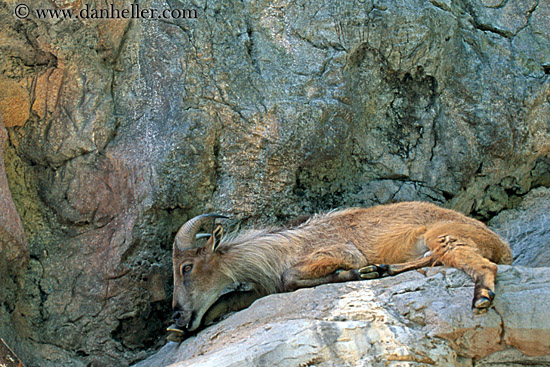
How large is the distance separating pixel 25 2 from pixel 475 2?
491cm

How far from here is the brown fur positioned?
608cm

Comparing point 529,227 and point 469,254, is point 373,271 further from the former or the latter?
point 529,227

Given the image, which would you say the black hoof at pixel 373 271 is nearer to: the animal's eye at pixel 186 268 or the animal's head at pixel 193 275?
the animal's head at pixel 193 275

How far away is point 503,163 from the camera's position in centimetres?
766

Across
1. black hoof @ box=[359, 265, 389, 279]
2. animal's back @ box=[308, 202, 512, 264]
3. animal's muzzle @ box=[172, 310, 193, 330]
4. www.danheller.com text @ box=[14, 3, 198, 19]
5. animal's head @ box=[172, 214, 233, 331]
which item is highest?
www.danheller.com text @ box=[14, 3, 198, 19]

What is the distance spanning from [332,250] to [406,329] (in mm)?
1642

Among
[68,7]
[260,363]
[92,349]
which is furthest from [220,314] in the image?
[68,7]

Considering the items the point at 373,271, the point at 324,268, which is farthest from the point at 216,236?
the point at 373,271

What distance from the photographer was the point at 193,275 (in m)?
6.45

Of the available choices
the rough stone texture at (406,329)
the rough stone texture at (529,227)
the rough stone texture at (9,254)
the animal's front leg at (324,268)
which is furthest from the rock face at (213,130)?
the rough stone texture at (406,329)

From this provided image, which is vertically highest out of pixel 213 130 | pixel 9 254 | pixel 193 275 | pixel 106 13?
pixel 106 13

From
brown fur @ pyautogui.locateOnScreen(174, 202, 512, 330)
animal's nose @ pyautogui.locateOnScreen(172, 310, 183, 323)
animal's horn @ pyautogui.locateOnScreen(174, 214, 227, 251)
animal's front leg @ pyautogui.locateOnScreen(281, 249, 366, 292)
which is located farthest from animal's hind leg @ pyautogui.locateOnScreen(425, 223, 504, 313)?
animal's nose @ pyautogui.locateOnScreen(172, 310, 183, 323)

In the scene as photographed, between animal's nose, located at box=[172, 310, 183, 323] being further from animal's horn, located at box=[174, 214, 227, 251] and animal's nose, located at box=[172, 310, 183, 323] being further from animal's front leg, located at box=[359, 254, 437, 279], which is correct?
animal's front leg, located at box=[359, 254, 437, 279]

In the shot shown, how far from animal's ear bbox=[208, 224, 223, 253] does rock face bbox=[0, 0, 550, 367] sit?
1.39ft
